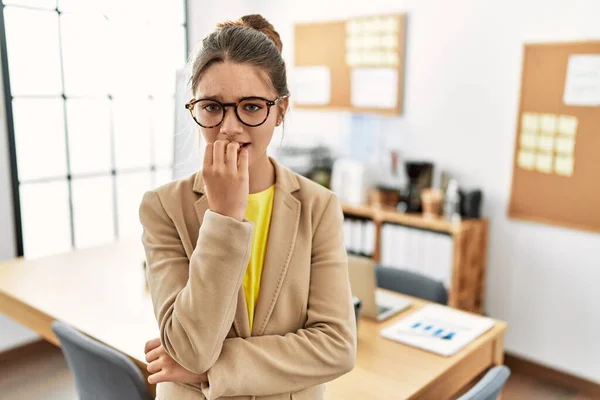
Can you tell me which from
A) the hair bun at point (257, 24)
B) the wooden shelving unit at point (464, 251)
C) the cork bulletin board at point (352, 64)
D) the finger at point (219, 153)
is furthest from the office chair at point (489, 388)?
the cork bulletin board at point (352, 64)

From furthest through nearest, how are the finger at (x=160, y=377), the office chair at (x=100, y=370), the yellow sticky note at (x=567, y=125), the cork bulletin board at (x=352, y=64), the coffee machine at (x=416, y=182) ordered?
the cork bulletin board at (x=352, y=64) → the coffee machine at (x=416, y=182) → the yellow sticky note at (x=567, y=125) → the office chair at (x=100, y=370) → the finger at (x=160, y=377)

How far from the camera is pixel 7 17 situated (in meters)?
3.18

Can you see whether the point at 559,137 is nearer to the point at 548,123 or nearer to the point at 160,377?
the point at 548,123

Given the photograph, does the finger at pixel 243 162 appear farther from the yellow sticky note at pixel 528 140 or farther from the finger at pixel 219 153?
the yellow sticky note at pixel 528 140

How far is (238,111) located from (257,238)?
0.28 m

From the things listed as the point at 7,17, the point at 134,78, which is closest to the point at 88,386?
the point at 7,17

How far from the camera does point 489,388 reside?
1.32 metres

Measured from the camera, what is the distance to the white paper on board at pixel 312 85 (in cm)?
392

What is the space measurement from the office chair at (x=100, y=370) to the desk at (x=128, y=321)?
4.1 inches

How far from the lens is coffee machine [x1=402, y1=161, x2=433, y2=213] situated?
339 centimetres

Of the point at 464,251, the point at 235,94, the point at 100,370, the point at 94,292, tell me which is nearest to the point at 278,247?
the point at 235,94

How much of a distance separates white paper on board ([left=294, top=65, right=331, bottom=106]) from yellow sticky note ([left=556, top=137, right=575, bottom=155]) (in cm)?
157

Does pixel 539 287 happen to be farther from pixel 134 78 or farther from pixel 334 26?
pixel 134 78

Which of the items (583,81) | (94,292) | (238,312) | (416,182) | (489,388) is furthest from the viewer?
(416,182)
